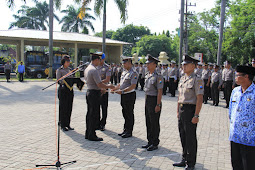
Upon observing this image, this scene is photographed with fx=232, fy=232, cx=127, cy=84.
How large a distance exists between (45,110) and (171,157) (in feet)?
19.0

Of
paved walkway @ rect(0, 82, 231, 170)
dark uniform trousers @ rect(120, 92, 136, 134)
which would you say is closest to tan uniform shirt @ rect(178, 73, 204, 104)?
paved walkway @ rect(0, 82, 231, 170)

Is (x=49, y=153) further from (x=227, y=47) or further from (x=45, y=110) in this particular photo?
(x=227, y=47)

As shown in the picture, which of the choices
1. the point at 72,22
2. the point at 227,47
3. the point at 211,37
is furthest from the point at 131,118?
the point at 72,22

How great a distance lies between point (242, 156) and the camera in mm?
3104

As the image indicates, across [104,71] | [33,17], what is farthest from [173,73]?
[33,17]

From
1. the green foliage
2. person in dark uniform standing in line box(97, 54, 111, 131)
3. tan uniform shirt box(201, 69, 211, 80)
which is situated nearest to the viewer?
person in dark uniform standing in line box(97, 54, 111, 131)

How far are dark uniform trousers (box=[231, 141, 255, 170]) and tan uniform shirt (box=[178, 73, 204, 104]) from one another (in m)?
1.04

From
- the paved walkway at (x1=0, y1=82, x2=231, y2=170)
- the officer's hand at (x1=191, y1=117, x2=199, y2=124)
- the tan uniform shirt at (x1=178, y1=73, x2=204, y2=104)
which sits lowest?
the paved walkway at (x1=0, y1=82, x2=231, y2=170)

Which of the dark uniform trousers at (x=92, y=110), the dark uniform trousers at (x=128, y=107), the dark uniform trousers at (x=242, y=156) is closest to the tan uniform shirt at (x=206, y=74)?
the dark uniform trousers at (x=128, y=107)

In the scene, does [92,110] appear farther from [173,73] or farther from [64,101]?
[173,73]

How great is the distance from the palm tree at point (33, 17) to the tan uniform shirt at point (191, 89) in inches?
2188

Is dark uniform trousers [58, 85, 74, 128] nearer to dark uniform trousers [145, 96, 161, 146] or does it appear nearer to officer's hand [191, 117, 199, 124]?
dark uniform trousers [145, 96, 161, 146]

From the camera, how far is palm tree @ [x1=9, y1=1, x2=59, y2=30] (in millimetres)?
52875

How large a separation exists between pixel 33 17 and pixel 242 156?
5777 cm
